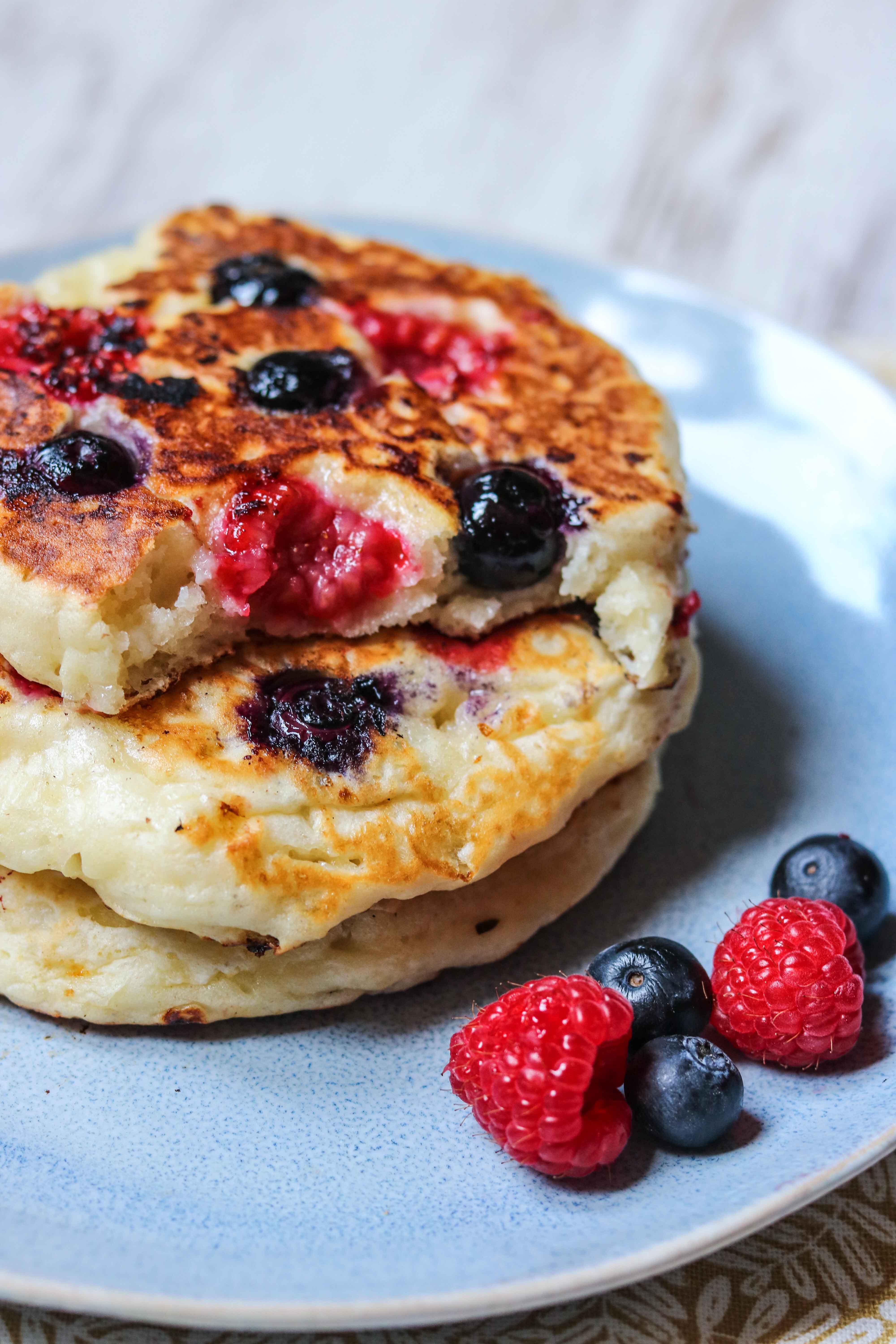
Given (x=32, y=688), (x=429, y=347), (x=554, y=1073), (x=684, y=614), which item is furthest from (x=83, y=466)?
(x=554, y=1073)

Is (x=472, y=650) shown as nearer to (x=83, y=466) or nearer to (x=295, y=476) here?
(x=295, y=476)

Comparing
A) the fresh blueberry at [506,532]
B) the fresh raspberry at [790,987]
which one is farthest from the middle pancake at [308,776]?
the fresh raspberry at [790,987]

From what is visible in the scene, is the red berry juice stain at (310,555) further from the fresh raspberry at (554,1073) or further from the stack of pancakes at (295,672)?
the fresh raspberry at (554,1073)

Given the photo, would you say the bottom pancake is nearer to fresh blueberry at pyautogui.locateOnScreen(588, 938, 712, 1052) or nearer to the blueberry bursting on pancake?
fresh blueberry at pyautogui.locateOnScreen(588, 938, 712, 1052)

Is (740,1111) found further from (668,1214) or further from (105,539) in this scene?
(105,539)

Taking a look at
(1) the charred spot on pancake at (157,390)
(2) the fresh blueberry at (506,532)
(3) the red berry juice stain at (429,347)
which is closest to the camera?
(2) the fresh blueberry at (506,532)

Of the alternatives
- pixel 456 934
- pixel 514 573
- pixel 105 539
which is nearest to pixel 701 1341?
pixel 456 934
